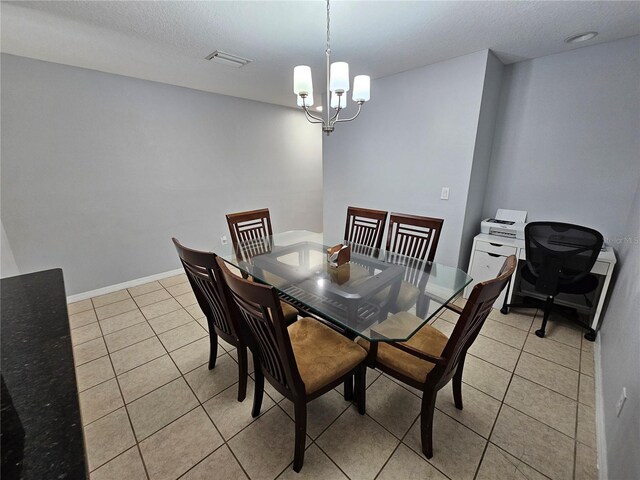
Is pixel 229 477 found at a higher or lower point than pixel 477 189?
lower

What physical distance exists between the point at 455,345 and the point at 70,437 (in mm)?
1307

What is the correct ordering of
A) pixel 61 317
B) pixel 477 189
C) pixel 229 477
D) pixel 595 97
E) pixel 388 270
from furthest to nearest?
pixel 477 189, pixel 595 97, pixel 388 270, pixel 229 477, pixel 61 317

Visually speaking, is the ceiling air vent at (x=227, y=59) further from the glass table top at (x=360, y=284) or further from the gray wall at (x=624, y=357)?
the gray wall at (x=624, y=357)

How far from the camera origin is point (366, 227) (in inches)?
104

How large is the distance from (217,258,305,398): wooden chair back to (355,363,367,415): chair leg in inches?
15.9

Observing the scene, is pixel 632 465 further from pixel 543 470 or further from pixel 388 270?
pixel 388 270

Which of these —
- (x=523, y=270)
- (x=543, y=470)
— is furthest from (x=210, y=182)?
(x=543, y=470)

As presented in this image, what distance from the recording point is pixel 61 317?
1018 mm

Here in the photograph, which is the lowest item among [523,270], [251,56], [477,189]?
[523,270]

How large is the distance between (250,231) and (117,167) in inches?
65.8

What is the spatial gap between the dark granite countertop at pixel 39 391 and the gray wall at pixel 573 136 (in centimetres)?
355

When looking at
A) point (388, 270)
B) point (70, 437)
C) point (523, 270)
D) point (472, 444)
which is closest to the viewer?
point (70, 437)

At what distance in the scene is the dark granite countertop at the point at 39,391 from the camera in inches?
21.1

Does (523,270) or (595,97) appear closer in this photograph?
(595,97)
